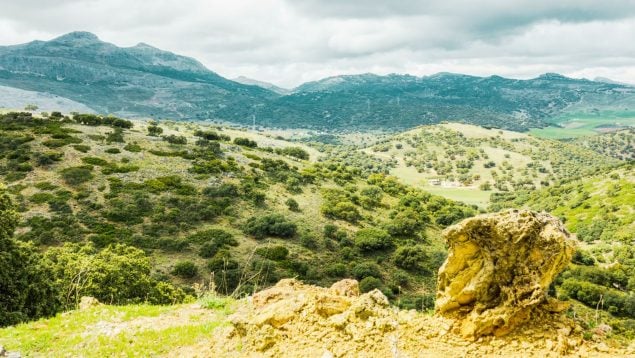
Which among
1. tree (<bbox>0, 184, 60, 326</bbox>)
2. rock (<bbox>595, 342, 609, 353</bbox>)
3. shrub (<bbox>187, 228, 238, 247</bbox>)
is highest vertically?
rock (<bbox>595, 342, 609, 353</bbox>)

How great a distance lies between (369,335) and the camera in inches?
335

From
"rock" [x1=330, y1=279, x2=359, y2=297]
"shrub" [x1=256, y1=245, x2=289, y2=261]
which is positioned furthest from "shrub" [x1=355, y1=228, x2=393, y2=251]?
"rock" [x1=330, y1=279, x2=359, y2=297]

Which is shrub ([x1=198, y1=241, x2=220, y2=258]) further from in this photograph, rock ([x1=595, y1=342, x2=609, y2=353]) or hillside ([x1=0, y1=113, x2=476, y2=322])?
rock ([x1=595, y1=342, x2=609, y2=353])

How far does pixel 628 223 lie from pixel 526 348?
118 metres

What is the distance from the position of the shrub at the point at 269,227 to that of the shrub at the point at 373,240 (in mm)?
9840

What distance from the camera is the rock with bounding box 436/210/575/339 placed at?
8.46 meters

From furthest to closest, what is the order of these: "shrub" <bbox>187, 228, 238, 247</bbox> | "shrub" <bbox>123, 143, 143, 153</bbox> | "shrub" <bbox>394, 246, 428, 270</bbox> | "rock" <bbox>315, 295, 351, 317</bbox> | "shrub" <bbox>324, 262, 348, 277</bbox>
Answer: "shrub" <bbox>123, 143, 143, 153</bbox>
"shrub" <bbox>394, 246, 428, 270</bbox>
"shrub" <bbox>187, 228, 238, 247</bbox>
"shrub" <bbox>324, 262, 348, 277</bbox>
"rock" <bbox>315, 295, 351, 317</bbox>

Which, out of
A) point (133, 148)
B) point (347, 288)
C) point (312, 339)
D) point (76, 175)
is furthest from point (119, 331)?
point (133, 148)

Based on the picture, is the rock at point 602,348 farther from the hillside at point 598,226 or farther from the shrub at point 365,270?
the hillside at point 598,226

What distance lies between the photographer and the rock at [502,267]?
8.46 metres

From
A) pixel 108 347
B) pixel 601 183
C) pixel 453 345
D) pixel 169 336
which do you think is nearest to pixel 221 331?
pixel 169 336

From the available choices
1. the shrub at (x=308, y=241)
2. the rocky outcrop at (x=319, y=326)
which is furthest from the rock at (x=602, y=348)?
the shrub at (x=308, y=241)

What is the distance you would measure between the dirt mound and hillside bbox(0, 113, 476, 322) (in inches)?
838

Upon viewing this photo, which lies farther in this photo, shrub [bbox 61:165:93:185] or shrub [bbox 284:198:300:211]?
shrub [bbox 284:198:300:211]
